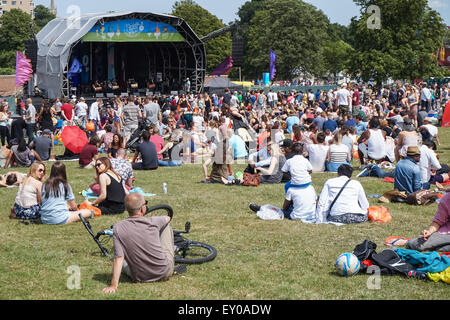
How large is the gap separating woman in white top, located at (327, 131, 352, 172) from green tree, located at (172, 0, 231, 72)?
210 ft

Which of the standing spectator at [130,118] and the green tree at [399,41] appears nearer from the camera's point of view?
the standing spectator at [130,118]

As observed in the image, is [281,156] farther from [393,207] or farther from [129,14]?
[129,14]

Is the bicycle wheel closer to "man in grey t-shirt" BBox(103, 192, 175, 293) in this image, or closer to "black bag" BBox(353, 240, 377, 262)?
"man in grey t-shirt" BBox(103, 192, 175, 293)

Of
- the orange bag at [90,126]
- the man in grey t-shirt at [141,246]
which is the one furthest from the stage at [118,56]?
the man in grey t-shirt at [141,246]

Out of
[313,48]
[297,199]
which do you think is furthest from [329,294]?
[313,48]

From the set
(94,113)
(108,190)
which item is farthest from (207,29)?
(108,190)

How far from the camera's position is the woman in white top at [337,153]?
42.3 feet

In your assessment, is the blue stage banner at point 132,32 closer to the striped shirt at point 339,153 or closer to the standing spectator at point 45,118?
the standing spectator at point 45,118

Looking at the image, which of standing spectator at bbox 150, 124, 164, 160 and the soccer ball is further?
standing spectator at bbox 150, 124, 164, 160

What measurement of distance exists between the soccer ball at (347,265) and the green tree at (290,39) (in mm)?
62068

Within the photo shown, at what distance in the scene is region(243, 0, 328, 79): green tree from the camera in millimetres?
67312

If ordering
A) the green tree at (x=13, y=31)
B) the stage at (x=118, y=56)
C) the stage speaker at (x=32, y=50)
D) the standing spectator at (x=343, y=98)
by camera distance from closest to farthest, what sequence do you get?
the standing spectator at (x=343, y=98), the stage at (x=118, y=56), the stage speaker at (x=32, y=50), the green tree at (x=13, y=31)

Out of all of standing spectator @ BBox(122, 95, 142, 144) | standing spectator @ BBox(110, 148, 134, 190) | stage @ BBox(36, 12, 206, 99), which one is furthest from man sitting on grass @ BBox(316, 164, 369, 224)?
stage @ BBox(36, 12, 206, 99)

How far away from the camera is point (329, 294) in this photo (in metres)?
5.70
